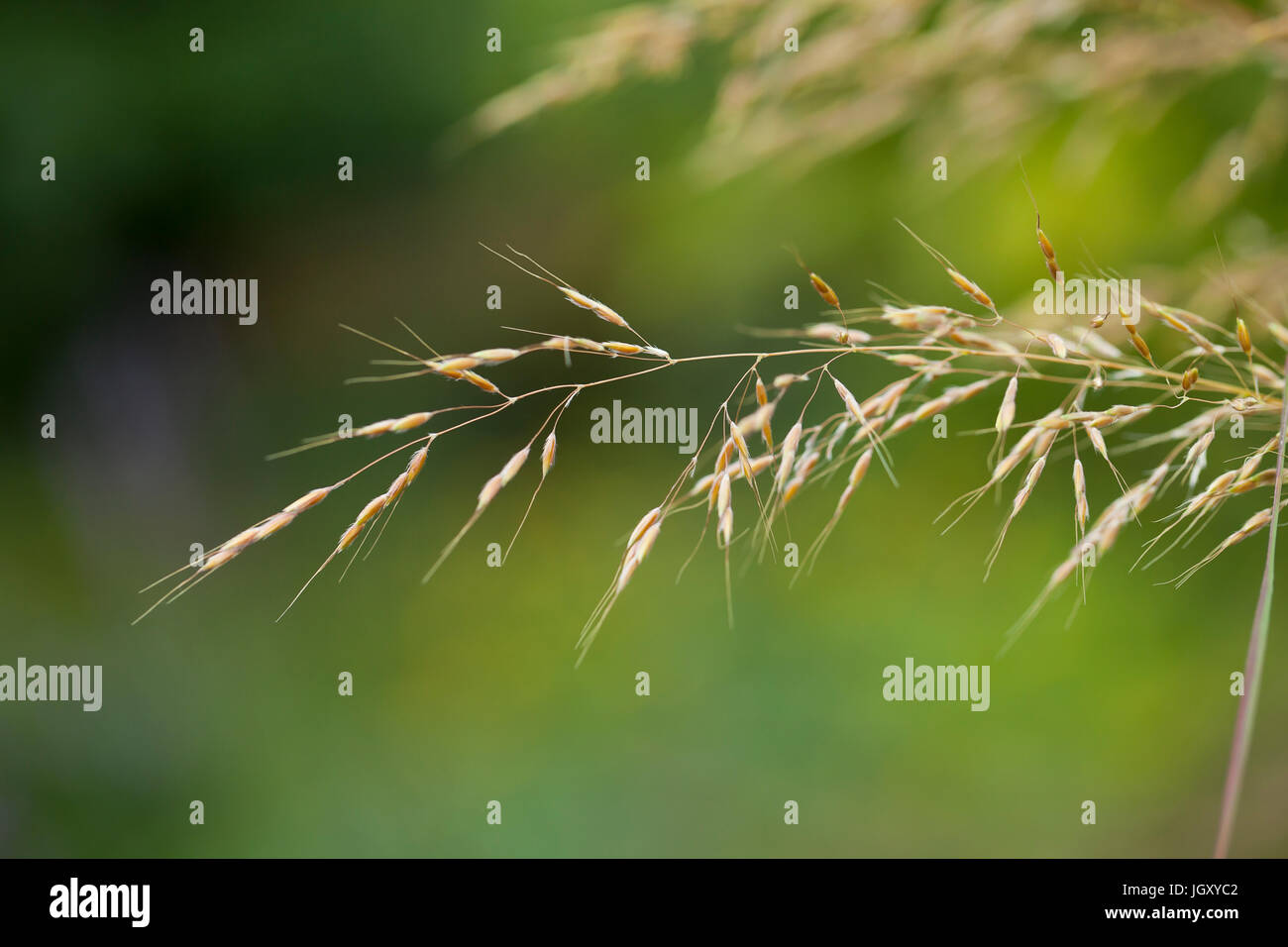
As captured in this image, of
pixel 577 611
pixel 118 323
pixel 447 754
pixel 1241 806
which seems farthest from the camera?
pixel 118 323

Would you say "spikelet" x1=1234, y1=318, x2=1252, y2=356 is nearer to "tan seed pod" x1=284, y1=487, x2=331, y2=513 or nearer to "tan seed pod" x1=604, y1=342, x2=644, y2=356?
"tan seed pod" x1=604, y1=342, x2=644, y2=356

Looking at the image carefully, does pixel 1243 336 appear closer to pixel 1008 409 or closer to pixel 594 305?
pixel 1008 409

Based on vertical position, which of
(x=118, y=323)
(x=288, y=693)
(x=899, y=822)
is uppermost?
(x=118, y=323)

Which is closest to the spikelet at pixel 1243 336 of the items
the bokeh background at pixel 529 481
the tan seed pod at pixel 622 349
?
the tan seed pod at pixel 622 349

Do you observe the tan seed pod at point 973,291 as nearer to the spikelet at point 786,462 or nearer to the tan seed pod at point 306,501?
the spikelet at point 786,462

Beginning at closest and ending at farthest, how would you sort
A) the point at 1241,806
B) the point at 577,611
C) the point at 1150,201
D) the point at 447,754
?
the point at 1241,806, the point at 1150,201, the point at 447,754, the point at 577,611

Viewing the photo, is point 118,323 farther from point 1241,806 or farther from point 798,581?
point 1241,806

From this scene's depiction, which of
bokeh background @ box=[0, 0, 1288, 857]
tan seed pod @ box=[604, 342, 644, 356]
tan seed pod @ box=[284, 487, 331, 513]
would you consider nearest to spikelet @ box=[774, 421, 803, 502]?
tan seed pod @ box=[604, 342, 644, 356]
